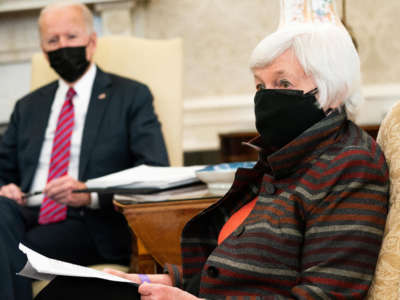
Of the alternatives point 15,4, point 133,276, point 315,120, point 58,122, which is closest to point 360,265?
point 315,120

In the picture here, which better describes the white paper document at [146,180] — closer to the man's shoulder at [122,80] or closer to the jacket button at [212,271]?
the jacket button at [212,271]

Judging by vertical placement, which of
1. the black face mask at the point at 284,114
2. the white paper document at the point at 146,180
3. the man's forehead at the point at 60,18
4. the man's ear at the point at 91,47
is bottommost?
the white paper document at the point at 146,180

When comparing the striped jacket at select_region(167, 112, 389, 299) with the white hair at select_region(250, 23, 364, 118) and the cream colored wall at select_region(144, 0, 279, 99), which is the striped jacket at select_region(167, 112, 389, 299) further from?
the cream colored wall at select_region(144, 0, 279, 99)

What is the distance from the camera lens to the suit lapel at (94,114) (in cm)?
205

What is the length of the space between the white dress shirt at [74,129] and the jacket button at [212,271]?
110 cm

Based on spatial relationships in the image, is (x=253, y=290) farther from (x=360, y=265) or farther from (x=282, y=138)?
(x=282, y=138)

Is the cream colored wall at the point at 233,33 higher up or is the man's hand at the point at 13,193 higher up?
the cream colored wall at the point at 233,33

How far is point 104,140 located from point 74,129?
144 millimetres

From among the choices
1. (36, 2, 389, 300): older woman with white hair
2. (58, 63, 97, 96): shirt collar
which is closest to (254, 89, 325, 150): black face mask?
(36, 2, 389, 300): older woman with white hair

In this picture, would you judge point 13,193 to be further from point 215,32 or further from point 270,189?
point 215,32

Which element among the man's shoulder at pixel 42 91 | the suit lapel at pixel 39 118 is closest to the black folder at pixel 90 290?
Result: the suit lapel at pixel 39 118

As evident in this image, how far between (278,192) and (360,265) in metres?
0.21

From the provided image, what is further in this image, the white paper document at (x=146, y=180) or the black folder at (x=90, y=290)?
the white paper document at (x=146, y=180)

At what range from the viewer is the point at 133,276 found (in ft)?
3.96
